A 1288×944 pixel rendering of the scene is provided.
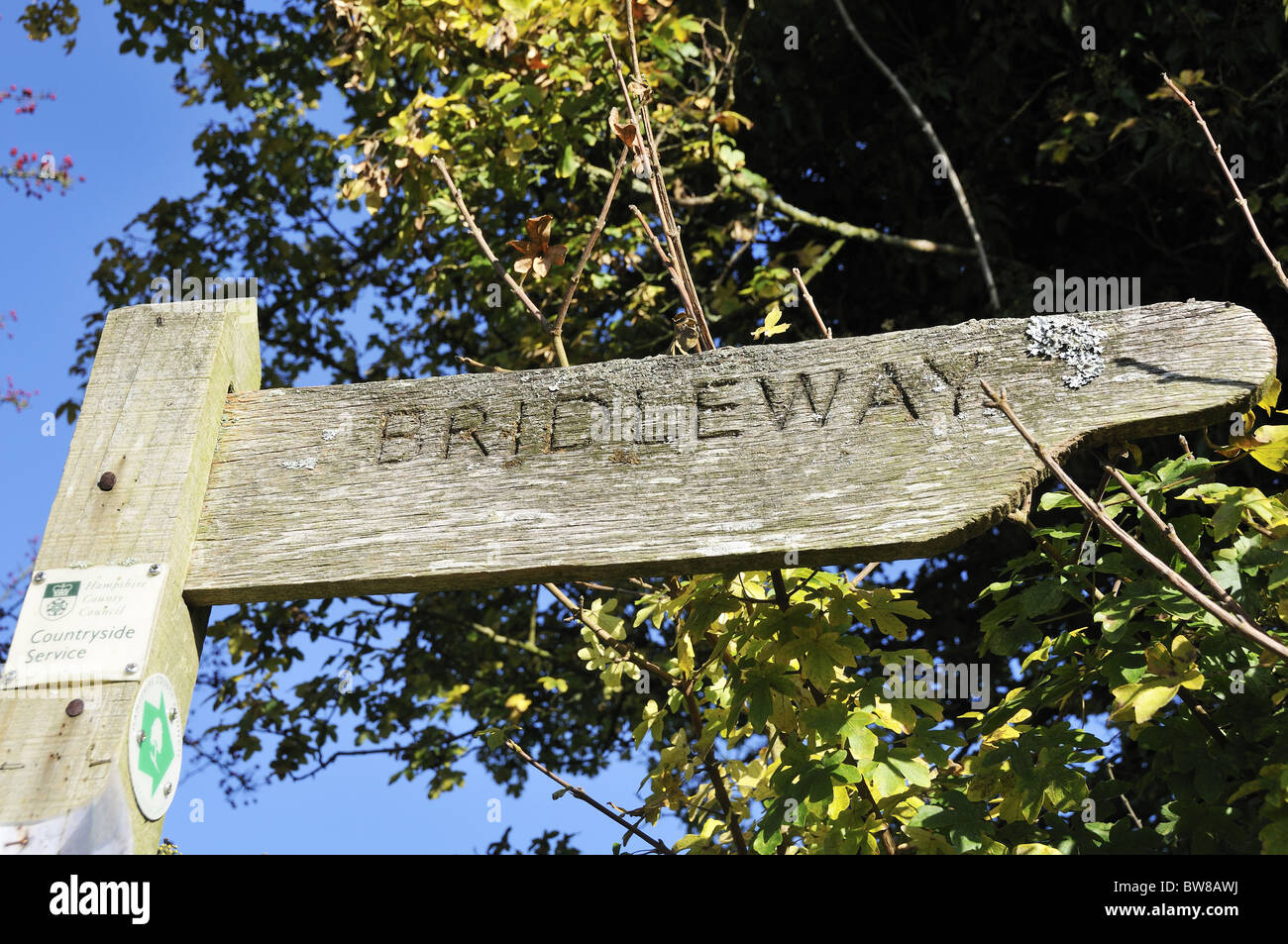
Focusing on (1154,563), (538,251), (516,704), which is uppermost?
(538,251)

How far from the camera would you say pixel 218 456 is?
1704 mm

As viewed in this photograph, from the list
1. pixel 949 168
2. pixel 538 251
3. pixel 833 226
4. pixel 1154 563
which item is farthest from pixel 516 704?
pixel 1154 563

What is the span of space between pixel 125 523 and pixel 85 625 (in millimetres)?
156

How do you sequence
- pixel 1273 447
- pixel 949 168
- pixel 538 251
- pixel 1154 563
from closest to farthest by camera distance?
1. pixel 1154 563
2. pixel 1273 447
3. pixel 538 251
4. pixel 949 168

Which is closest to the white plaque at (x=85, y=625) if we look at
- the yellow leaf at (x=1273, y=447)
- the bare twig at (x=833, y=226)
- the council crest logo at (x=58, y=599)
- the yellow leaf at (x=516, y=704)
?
the council crest logo at (x=58, y=599)

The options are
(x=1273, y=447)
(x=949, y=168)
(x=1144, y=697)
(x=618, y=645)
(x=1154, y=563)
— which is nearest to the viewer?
(x=1154, y=563)

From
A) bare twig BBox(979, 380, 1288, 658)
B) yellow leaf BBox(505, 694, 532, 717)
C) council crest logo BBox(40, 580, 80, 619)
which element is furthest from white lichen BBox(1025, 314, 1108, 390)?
yellow leaf BBox(505, 694, 532, 717)

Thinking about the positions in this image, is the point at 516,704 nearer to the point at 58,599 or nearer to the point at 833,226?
the point at 833,226

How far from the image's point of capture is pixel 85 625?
1.51 meters

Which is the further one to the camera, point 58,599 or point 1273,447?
point 1273,447

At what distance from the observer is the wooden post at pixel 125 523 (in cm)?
139

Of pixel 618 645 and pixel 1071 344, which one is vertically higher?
pixel 1071 344

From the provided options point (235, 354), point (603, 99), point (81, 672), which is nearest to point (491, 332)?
point (603, 99)

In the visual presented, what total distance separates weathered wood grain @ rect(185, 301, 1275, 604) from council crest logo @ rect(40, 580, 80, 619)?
15cm
